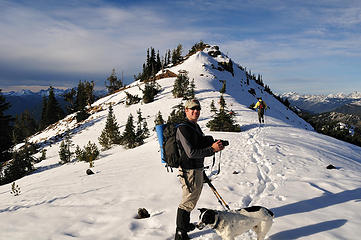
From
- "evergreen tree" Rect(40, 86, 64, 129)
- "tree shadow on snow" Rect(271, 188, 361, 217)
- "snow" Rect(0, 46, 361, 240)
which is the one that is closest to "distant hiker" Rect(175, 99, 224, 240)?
"snow" Rect(0, 46, 361, 240)

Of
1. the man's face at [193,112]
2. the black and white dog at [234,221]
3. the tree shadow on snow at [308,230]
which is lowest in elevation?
the tree shadow on snow at [308,230]

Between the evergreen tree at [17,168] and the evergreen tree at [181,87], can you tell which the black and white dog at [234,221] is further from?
the evergreen tree at [181,87]

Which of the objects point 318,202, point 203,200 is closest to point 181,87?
point 203,200

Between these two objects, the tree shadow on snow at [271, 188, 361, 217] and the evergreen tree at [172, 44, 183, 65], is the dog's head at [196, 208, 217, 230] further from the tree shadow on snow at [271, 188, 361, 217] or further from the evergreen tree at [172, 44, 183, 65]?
the evergreen tree at [172, 44, 183, 65]

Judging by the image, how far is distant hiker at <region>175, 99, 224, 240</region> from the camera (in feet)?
10.3

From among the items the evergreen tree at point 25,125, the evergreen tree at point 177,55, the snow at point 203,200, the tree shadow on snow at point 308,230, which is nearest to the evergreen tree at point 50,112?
the evergreen tree at point 25,125

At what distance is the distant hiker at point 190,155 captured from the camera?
3141 mm

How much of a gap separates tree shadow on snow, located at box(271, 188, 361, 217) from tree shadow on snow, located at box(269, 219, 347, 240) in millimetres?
565

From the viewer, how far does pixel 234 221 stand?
3059mm

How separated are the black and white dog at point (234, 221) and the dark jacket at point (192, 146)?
77cm

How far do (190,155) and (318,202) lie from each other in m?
4.07

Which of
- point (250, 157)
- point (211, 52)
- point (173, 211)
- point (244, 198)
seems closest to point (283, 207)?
point (244, 198)

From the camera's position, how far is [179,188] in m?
6.24

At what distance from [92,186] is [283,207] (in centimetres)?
621
